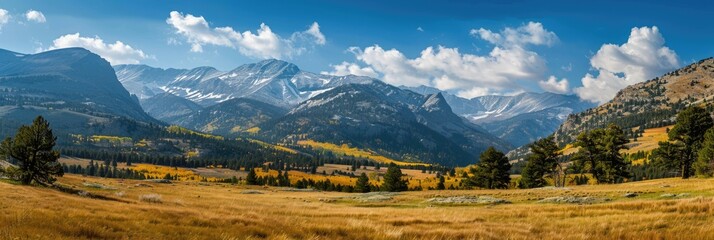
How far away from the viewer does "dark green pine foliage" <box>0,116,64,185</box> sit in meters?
48.2

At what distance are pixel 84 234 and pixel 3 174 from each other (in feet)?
188

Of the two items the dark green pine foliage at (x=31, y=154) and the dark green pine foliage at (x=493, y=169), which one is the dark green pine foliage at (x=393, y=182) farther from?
the dark green pine foliage at (x=31, y=154)

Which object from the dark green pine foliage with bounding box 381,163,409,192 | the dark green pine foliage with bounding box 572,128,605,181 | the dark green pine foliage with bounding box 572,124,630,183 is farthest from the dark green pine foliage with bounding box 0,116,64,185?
the dark green pine foliage with bounding box 572,128,605,181

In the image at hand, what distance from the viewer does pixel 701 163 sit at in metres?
65.0

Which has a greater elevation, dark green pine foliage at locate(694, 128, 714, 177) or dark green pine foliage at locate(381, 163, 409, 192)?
dark green pine foliage at locate(694, 128, 714, 177)

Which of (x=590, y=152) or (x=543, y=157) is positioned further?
(x=543, y=157)

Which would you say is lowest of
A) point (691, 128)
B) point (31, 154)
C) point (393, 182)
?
point (393, 182)

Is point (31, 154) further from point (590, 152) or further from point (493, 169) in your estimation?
point (590, 152)

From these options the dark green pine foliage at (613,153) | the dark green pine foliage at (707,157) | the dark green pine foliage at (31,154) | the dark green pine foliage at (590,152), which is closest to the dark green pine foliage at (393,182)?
the dark green pine foliage at (590,152)

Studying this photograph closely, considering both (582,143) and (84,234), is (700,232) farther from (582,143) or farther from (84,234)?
(582,143)

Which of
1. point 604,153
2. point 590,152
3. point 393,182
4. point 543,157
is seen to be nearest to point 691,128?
point 604,153

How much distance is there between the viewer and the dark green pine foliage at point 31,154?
158 feet

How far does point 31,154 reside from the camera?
1930 inches

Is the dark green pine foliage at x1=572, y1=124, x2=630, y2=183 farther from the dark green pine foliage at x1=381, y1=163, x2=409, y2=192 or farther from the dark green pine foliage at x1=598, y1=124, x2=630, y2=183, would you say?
the dark green pine foliage at x1=381, y1=163, x2=409, y2=192
